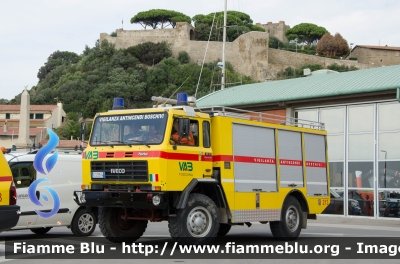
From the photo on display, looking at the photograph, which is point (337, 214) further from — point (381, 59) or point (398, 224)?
point (381, 59)

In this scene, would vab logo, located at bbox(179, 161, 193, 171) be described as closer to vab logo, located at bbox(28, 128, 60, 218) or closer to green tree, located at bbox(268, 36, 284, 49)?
vab logo, located at bbox(28, 128, 60, 218)

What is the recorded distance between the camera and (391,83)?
22266 mm

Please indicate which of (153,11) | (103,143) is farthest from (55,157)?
(153,11)

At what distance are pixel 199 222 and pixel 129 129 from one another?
2296 millimetres

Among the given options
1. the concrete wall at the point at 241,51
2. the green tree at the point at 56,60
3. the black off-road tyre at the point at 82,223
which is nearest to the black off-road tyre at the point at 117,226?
the black off-road tyre at the point at 82,223

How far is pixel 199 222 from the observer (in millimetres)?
11969

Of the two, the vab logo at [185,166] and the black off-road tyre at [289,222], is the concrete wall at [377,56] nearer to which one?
the black off-road tyre at [289,222]

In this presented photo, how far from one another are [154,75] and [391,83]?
79.8 meters

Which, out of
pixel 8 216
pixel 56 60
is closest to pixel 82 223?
pixel 8 216

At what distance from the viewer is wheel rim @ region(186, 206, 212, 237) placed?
11.8 meters

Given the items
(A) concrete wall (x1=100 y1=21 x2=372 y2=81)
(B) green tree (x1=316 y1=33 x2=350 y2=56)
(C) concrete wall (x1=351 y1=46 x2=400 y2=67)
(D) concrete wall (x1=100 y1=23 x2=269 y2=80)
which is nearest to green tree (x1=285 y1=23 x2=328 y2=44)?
(B) green tree (x1=316 y1=33 x2=350 y2=56)

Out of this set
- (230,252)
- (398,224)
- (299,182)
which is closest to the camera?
(230,252)

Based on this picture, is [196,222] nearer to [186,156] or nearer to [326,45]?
[186,156]

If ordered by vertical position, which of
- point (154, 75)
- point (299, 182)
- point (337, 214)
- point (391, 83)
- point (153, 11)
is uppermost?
point (153, 11)
